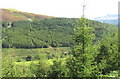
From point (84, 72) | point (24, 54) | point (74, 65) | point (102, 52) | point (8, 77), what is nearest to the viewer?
point (84, 72)

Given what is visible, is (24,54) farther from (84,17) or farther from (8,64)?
(84,17)

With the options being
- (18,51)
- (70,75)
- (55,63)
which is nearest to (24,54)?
(18,51)

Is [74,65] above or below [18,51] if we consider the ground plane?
above

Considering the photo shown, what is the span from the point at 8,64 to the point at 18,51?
160416 millimetres

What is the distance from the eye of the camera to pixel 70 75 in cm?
2041

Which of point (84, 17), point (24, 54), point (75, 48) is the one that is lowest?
point (24, 54)

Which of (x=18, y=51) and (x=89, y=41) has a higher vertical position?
(x=89, y=41)

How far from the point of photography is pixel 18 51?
190000 millimetres

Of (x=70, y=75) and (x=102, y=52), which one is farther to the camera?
(x=102, y=52)

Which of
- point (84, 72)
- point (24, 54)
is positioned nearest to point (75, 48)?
point (84, 72)

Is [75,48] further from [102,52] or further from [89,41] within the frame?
[102,52]

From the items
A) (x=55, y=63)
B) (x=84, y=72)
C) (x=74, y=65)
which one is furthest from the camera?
(x=55, y=63)

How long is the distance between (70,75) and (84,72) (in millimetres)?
2346

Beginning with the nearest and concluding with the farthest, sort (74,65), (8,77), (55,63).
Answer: (74,65) < (8,77) < (55,63)
